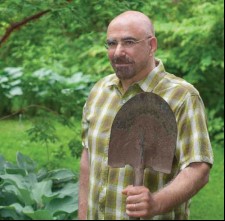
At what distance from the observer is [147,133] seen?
1604mm

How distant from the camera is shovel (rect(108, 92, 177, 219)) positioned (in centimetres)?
160

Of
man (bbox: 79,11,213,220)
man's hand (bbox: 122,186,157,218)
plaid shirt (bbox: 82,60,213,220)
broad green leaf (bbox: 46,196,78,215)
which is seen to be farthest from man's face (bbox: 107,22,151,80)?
broad green leaf (bbox: 46,196,78,215)

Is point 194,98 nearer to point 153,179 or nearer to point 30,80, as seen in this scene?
point 153,179

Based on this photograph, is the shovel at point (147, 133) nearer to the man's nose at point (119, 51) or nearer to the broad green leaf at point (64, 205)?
the man's nose at point (119, 51)

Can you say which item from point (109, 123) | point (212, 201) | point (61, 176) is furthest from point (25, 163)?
point (109, 123)

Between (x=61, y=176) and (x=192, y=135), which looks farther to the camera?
(x=61, y=176)

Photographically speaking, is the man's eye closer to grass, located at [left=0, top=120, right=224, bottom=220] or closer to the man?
the man

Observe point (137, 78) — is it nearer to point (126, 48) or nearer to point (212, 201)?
point (126, 48)

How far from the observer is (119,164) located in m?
1.67

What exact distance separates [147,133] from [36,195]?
299cm

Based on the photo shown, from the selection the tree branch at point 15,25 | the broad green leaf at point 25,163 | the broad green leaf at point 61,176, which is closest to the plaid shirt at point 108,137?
the tree branch at point 15,25

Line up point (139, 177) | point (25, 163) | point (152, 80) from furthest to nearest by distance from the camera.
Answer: point (25, 163) → point (152, 80) → point (139, 177)

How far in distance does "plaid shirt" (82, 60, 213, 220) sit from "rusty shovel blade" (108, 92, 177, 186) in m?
0.37

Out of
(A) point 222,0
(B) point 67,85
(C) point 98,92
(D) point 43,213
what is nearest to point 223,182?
(A) point 222,0
